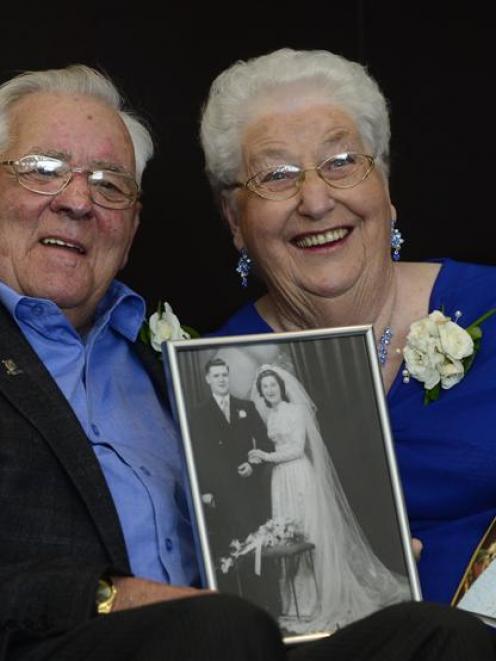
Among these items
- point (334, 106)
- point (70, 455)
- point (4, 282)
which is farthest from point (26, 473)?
point (334, 106)

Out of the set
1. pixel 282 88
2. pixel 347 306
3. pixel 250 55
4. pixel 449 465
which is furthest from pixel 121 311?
pixel 250 55

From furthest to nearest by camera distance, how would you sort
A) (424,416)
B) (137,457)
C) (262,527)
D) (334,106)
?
(334,106)
(424,416)
(137,457)
(262,527)

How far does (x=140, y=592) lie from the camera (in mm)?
1957

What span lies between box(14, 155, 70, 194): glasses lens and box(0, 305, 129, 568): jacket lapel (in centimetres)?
37

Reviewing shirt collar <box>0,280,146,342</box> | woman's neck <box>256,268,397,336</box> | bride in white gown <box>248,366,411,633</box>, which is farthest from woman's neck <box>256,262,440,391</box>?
bride in white gown <box>248,366,411,633</box>

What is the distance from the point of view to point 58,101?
264 centimetres

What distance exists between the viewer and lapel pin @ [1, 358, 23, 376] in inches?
90.7

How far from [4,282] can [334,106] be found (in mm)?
733

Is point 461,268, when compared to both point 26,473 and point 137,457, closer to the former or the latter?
point 137,457

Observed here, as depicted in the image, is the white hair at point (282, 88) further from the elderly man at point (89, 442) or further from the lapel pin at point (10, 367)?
the lapel pin at point (10, 367)

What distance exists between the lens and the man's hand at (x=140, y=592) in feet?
6.39

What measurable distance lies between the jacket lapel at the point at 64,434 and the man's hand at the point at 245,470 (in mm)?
237

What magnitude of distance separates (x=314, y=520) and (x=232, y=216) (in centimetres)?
94

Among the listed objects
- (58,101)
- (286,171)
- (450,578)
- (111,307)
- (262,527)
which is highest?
(58,101)
